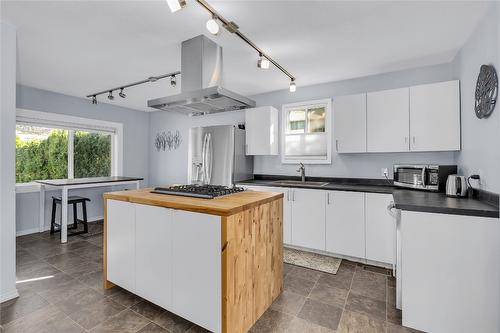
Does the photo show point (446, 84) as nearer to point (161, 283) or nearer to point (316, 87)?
point (316, 87)

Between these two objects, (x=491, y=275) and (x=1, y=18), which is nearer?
(x=491, y=275)

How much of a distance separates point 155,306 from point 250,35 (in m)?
2.58

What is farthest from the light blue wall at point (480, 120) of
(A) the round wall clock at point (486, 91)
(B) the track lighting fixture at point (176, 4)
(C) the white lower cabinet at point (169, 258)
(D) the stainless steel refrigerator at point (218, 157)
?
(D) the stainless steel refrigerator at point (218, 157)

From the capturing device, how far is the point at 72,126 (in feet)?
15.0

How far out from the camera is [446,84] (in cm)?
261

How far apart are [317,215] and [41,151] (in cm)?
480

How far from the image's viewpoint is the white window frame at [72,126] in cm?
396

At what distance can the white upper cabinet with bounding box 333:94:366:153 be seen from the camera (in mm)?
3129

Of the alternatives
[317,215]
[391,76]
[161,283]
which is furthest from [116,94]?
[391,76]

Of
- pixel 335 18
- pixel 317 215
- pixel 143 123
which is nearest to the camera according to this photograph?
pixel 335 18

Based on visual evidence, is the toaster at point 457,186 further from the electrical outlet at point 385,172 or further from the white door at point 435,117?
the electrical outlet at point 385,172

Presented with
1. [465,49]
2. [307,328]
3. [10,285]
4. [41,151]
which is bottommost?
[307,328]

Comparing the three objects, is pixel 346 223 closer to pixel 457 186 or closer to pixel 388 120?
pixel 457 186

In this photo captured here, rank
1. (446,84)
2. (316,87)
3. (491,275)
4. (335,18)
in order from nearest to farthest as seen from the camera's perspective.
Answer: (491,275), (335,18), (446,84), (316,87)
